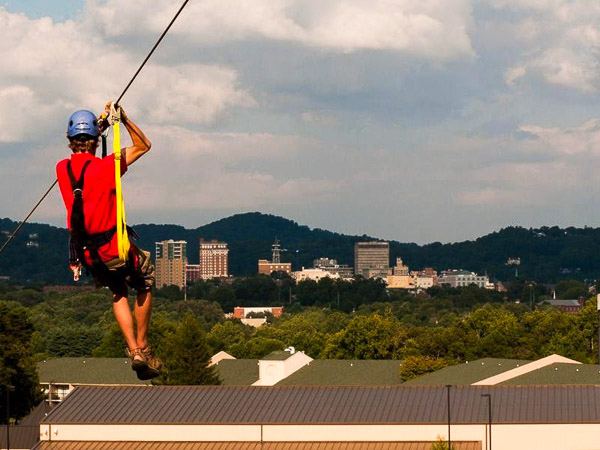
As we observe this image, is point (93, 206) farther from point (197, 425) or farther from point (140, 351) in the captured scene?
point (197, 425)

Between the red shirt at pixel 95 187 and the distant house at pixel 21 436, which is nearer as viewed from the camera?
the red shirt at pixel 95 187

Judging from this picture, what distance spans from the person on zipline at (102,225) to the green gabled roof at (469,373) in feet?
473

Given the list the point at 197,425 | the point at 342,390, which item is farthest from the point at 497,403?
the point at 197,425

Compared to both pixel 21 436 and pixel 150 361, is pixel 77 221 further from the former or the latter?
→ pixel 21 436

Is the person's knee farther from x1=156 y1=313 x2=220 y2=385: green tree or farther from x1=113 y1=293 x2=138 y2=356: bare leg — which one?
x1=156 y1=313 x2=220 y2=385: green tree

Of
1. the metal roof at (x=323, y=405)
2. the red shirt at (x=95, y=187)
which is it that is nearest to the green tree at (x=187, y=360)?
the metal roof at (x=323, y=405)

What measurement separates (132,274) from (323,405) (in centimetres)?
11862

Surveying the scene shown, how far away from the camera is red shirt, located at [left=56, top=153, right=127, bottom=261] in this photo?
19.1 metres

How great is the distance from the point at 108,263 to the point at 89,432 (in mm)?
118260

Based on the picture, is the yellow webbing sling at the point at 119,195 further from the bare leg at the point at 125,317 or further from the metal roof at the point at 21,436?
the metal roof at the point at 21,436

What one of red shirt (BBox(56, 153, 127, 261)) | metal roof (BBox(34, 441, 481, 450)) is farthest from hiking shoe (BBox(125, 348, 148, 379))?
metal roof (BBox(34, 441, 481, 450))

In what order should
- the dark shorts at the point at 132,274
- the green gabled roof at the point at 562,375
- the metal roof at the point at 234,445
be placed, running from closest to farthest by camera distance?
the dark shorts at the point at 132,274 → the metal roof at the point at 234,445 → the green gabled roof at the point at 562,375

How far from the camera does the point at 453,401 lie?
133500mm

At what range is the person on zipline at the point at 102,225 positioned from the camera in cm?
1917
